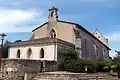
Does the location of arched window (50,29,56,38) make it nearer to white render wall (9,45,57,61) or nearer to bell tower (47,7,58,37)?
bell tower (47,7,58,37)

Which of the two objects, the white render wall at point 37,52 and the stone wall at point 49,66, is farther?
the white render wall at point 37,52

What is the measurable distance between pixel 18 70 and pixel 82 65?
9581 millimetres

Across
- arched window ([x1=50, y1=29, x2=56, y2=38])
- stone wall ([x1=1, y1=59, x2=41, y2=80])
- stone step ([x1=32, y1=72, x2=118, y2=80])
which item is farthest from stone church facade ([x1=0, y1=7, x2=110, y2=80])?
stone step ([x1=32, y1=72, x2=118, y2=80])

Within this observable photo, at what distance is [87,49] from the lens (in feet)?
151

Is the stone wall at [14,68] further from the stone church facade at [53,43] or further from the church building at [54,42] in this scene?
the church building at [54,42]

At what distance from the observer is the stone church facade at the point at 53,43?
3594cm

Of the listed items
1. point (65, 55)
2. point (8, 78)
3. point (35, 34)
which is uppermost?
point (35, 34)

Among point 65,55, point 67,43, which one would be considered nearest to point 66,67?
point 65,55

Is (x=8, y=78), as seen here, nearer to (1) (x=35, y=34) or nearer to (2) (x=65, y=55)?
(2) (x=65, y=55)

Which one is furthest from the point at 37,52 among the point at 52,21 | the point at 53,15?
the point at 53,15

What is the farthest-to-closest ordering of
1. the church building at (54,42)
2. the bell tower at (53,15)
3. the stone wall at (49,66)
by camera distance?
the bell tower at (53,15), the church building at (54,42), the stone wall at (49,66)

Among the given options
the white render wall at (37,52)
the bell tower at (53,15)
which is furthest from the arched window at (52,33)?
the white render wall at (37,52)

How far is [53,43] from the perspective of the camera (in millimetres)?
36000

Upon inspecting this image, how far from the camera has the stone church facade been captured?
118 feet
